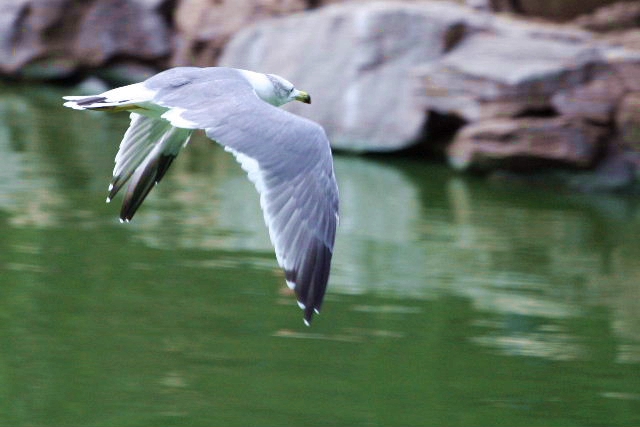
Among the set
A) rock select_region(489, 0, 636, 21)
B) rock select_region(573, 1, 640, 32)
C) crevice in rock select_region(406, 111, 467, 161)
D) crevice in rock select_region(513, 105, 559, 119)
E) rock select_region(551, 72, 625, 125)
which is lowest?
crevice in rock select_region(406, 111, 467, 161)

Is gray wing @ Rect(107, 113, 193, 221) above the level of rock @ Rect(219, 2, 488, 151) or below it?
above

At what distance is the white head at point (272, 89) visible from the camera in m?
3.73

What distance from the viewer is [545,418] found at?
359 centimetres

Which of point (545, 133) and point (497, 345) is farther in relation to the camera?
point (545, 133)

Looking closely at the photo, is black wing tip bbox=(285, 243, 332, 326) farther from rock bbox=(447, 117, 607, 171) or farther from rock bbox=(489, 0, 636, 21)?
rock bbox=(489, 0, 636, 21)

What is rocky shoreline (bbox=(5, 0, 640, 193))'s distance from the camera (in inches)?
293

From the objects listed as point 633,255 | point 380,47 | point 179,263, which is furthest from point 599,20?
point 179,263

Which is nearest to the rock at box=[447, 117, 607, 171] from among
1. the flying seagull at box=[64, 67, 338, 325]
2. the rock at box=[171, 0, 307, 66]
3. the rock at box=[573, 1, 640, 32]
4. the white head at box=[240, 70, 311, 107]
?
the rock at box=[573, 1, 640, 32]

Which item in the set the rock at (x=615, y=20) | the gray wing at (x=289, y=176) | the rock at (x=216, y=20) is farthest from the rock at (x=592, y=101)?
the gray wing at (x=289, y=176)

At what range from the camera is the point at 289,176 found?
3.05 m

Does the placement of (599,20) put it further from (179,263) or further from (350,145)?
(179,263)

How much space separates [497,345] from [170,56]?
656 centimetres

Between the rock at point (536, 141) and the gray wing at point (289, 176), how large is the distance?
4361 millimetres

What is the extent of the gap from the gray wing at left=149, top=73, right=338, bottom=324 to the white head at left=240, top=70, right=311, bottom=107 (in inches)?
19.3
